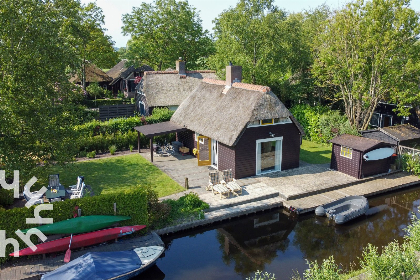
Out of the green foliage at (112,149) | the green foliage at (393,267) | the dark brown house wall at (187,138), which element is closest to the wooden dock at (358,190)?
the green foliage at (393,267)

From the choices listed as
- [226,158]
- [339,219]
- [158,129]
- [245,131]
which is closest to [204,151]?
[226,158]

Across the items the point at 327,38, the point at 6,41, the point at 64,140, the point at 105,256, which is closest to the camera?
the point at 105,256

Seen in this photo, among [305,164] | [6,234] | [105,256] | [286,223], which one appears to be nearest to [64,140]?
[6,234]

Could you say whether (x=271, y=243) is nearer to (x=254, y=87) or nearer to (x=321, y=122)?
(x=254, y=87)

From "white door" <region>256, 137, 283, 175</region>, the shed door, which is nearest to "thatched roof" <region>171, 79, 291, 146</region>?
the shed door

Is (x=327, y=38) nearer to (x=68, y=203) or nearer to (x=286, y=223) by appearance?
(x=286, y=223)
